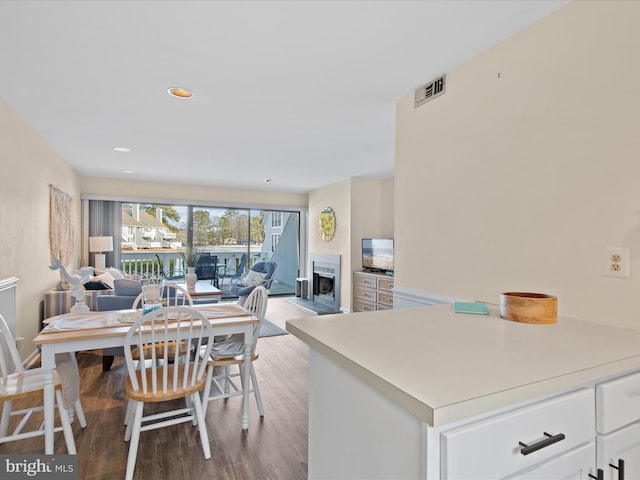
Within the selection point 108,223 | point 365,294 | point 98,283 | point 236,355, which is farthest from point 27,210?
point 365,294

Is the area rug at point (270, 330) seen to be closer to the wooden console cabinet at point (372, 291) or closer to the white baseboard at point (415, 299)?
the wooden console cabinet at point (372, 291)

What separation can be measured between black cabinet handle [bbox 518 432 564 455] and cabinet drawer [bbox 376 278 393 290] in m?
4.51

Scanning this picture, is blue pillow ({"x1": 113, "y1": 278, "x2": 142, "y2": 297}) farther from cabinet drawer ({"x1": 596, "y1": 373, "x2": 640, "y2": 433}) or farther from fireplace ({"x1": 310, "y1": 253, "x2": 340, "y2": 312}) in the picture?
fireplace ({"x1": 310, "y1": 253, "x2": 340, "y2": 312})

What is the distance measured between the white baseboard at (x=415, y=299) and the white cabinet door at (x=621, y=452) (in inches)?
45.7

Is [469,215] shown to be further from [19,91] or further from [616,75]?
[19,91]

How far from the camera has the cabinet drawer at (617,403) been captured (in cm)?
94

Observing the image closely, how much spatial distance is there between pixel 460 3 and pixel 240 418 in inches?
114

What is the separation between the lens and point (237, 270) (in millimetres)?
8039

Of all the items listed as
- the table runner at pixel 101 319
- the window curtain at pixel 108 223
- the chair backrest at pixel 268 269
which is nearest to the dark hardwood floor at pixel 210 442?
the table runner at pixel 101 319

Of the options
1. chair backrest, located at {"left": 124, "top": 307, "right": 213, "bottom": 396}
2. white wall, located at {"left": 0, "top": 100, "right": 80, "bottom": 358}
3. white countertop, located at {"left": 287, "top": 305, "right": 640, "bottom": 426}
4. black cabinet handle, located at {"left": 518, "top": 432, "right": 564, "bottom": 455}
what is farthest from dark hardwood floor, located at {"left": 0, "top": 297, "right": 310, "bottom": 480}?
black cabinet handle, located at {"left": 518, "top": 432, "right": 564, "bottom": 455}

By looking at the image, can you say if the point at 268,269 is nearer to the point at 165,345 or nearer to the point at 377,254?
the point at 377,254

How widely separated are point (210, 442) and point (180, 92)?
98.9 inches

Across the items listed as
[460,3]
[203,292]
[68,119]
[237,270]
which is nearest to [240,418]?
[203,292]

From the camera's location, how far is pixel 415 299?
8.11ft
